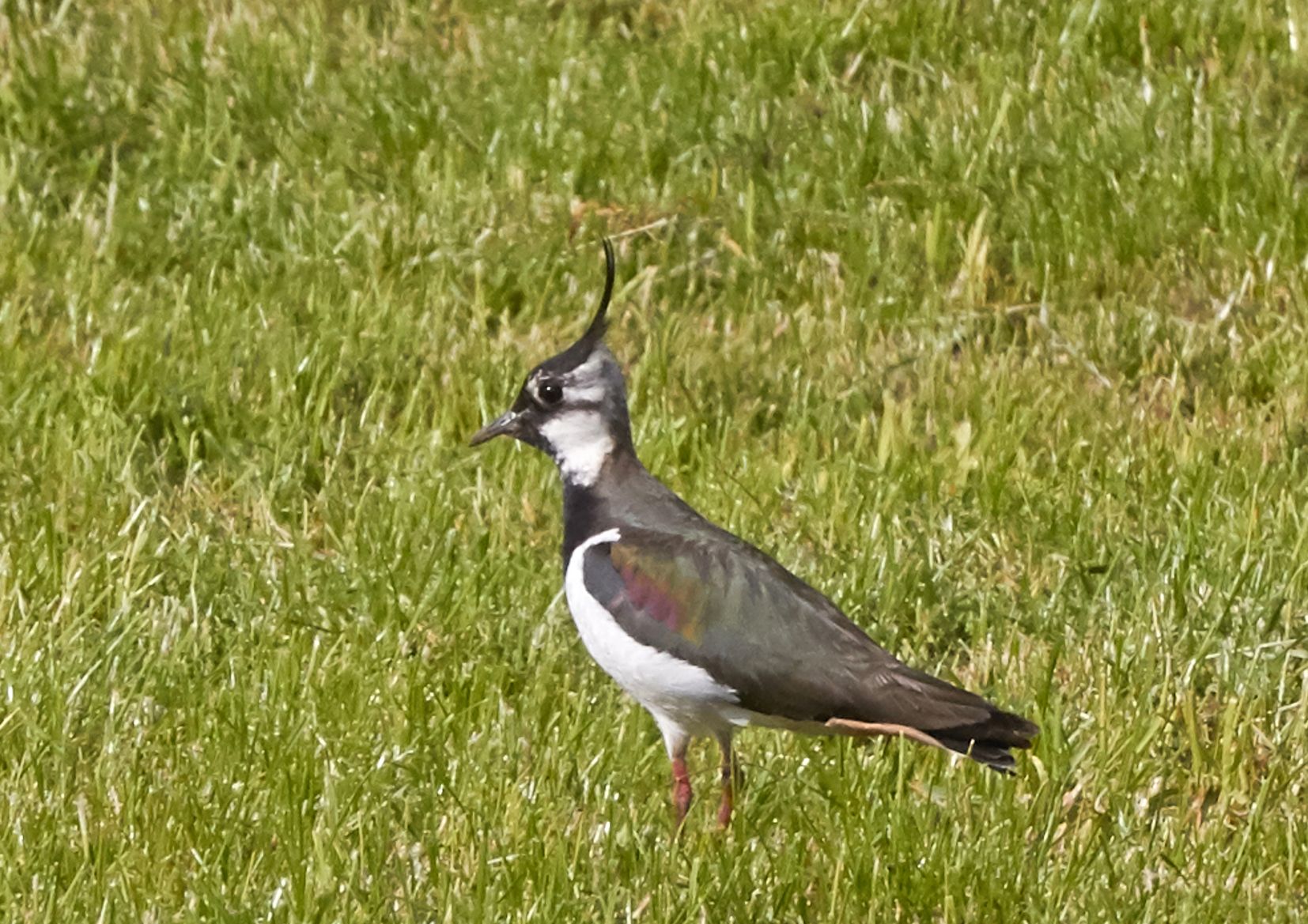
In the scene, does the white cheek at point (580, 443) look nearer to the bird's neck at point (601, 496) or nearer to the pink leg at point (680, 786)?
the bird's neck at point (601, 496)

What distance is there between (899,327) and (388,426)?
6.03ft

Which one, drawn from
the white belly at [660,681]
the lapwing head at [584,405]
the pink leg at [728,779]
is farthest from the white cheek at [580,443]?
the pink leg at [728,779]

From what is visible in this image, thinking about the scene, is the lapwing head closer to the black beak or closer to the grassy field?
the black beak

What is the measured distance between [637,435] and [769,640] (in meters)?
1.94

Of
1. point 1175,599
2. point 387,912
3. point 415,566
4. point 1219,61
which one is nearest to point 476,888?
point 387,912

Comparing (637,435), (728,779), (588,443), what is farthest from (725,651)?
(637,435)

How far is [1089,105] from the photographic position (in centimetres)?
792

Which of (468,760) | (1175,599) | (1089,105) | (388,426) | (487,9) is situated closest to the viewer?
(468,760)

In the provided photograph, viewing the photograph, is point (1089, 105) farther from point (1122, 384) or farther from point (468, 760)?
point (468, 760)

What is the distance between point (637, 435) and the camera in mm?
6375

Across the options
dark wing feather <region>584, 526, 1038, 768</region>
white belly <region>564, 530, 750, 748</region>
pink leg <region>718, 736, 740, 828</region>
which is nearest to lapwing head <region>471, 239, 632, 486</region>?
dark wing feather <region>584, 526, 1038, 768</region>

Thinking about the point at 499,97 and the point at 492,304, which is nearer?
the point at 492,304

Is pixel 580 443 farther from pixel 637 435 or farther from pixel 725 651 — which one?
pixel 637 435

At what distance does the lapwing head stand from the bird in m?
0.12
